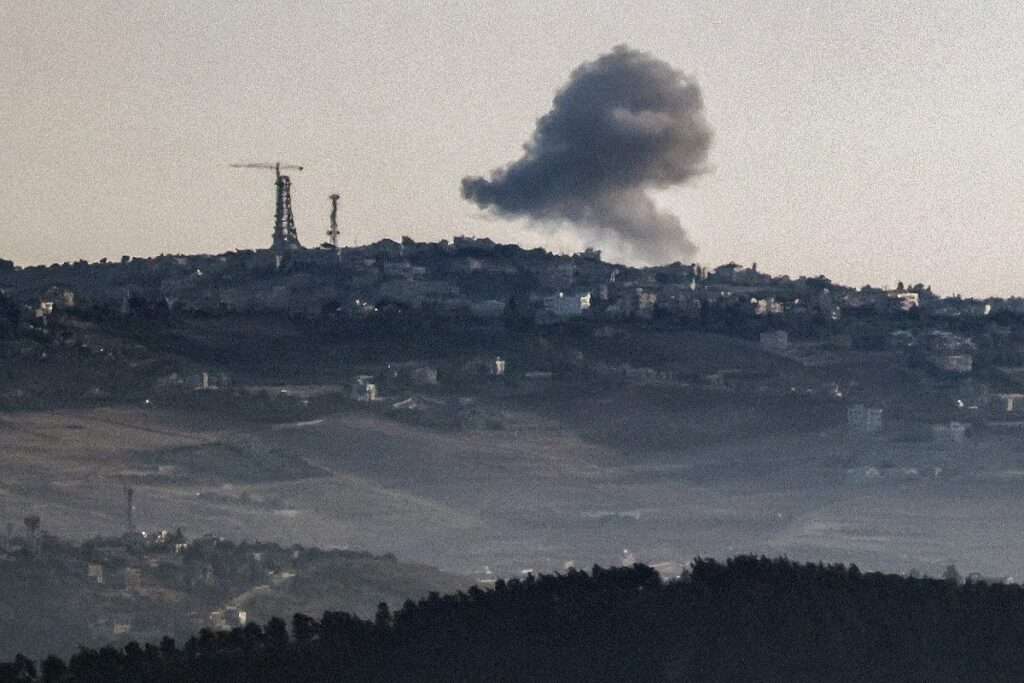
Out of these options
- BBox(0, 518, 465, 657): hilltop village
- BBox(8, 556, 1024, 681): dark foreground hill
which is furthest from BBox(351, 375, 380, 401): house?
BBox(8, 556, 1024, 681): dark foreground hill

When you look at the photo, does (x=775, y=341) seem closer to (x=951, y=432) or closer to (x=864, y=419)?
(x=864, y=419)

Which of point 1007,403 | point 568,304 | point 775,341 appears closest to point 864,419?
point 1007,403

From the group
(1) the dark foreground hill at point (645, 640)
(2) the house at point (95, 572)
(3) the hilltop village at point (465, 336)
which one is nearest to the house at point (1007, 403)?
(3) the hilltop village at point (465, 336)

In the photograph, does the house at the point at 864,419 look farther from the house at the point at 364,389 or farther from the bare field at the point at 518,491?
the house at the point at 364,389

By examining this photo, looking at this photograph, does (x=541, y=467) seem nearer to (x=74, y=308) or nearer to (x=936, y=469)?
(x=936, y=469)

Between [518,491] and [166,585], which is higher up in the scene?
[166,585]

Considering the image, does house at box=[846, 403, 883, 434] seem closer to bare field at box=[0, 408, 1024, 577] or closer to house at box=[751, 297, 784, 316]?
bare field at box=[0, 408, 1024, 577]

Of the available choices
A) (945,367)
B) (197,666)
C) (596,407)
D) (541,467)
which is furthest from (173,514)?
(197,666)

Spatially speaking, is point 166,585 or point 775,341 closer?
point 166,585

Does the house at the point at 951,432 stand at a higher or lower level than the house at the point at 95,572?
higher
